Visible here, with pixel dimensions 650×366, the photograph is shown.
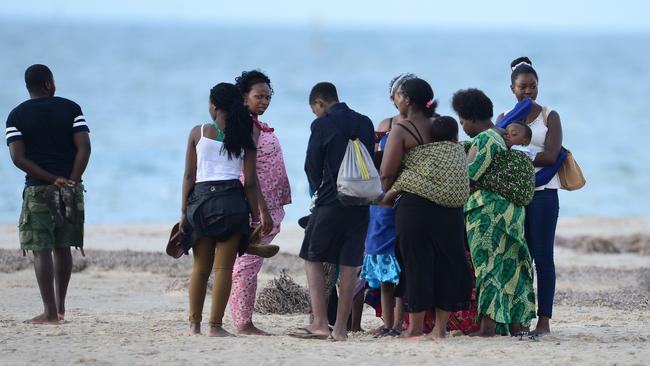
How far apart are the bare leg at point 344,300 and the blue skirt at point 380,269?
24 cm

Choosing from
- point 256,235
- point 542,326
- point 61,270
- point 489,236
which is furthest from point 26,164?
point 542,326

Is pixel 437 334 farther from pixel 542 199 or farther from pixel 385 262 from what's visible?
pixel 542 199

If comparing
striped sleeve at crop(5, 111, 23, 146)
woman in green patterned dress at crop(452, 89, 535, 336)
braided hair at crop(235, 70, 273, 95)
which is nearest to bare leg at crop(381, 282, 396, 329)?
woman in green patterned dress at crop(452, 89, 535, 336)

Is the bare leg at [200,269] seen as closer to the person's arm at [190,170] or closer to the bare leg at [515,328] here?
the person's arm at [190,170]

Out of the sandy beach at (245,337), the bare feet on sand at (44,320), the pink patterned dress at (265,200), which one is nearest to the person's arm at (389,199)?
the pink patterned dress at (265,200)

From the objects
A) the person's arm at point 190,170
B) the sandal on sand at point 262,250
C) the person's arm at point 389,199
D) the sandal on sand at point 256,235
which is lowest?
the sandal on sand at point 262,250

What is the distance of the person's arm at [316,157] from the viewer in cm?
773

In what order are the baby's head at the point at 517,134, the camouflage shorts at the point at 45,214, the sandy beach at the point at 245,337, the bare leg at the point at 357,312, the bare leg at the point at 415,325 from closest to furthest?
1. the sandy beach at the point at 245,337
2. the bare leg at the point at 415,325
3. the baby's head at the point at 517,134
4. the camouflage shorts at the point at 45,214
5. the bare leg at the point at 357,312

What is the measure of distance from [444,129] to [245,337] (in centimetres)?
188

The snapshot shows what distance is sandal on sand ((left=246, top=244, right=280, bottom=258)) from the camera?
7848 millimetres

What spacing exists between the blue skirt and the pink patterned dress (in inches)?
26.6

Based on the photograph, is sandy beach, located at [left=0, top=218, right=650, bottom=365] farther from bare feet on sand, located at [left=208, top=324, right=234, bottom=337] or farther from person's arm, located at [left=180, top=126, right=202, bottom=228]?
person's arm, located at [left=180, top=126, right=202, bottom=228]

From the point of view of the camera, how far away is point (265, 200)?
26.8 ft

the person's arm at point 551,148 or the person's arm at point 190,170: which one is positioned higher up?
the person's arm at point 551,148
